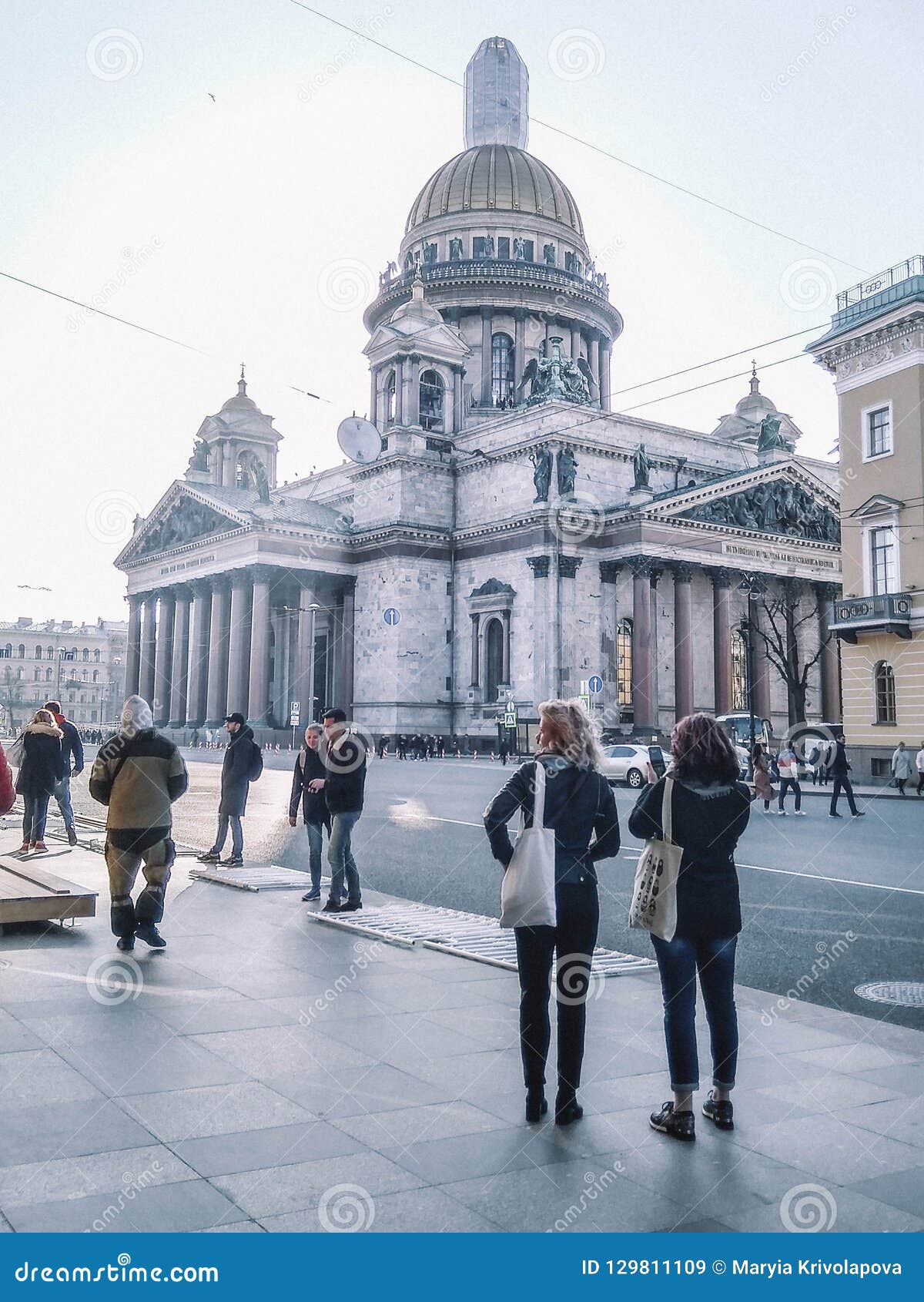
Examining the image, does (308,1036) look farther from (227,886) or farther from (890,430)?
(890,430)

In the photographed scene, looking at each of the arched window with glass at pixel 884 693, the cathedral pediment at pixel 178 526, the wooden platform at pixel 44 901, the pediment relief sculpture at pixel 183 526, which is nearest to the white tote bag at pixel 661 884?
the wooden platform at pixel 44 901

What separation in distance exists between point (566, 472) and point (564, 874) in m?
45.1

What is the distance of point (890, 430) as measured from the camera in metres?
31.7

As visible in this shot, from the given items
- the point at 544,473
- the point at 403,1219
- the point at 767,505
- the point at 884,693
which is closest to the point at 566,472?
the point at 544,473

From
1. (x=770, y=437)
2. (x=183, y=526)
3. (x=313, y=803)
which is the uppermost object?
(x=770, y=437)

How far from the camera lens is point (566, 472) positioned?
49.3 m

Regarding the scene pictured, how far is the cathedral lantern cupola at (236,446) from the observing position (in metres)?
69.8

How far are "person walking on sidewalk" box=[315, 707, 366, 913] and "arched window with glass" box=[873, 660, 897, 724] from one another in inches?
967

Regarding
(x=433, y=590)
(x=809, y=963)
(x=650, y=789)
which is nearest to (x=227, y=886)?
(x=809, y=963)

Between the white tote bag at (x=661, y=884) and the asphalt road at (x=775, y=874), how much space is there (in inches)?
108

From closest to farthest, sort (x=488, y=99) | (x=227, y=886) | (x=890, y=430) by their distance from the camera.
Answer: (x=227, y=886) < (x=890, y=430) < (x=488, y=99)

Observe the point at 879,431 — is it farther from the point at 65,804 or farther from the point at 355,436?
the point at 65,804

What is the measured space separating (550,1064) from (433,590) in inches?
1947

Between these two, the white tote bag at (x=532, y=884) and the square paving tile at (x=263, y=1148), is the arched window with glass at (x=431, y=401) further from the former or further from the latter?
the square paving tile at (x=263, y=1148)
